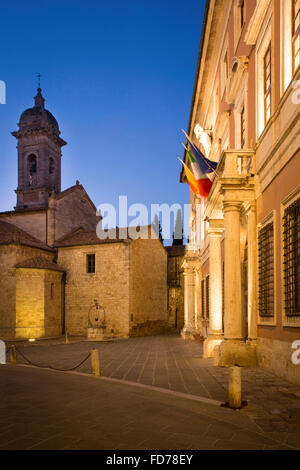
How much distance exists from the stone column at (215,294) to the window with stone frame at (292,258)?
4.87 metres

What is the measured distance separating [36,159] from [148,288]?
53.0ft

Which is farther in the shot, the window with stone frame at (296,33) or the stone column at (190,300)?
the stone column at (190,300)

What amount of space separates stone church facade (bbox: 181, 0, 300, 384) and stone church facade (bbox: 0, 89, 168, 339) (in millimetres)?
14568

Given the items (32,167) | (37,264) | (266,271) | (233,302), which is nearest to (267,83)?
(266,271)

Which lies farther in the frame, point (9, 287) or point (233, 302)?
point (9, 287)

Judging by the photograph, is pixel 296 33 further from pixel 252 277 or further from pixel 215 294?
pixel 215 294

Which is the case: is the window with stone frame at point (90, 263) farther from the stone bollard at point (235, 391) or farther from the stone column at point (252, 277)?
the stone bollard at point (235, 391)

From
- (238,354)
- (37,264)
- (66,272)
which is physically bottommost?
(238,354)

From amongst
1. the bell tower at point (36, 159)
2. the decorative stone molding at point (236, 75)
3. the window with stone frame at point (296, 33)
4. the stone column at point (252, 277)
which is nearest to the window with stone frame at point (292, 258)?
the stone column at point (252, 277)

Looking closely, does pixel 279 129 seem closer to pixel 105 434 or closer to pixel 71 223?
pixel 105 434

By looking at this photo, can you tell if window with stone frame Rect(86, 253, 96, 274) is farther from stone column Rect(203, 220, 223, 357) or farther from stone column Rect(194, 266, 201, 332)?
stone column Rect(203, 220, 223, 357)

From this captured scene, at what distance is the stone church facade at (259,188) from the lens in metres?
7.97

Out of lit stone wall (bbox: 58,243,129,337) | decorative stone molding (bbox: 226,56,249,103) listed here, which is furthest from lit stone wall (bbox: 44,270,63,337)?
decorative stone molding (bbox: 226,56,249,103)

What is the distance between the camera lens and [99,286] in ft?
95.2
